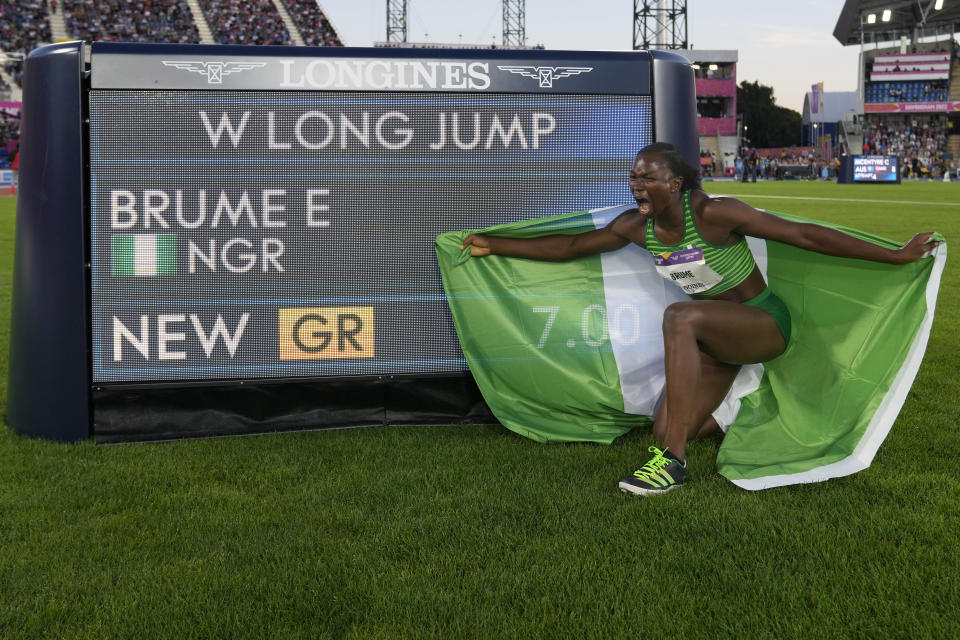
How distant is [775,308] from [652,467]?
1.00 meters

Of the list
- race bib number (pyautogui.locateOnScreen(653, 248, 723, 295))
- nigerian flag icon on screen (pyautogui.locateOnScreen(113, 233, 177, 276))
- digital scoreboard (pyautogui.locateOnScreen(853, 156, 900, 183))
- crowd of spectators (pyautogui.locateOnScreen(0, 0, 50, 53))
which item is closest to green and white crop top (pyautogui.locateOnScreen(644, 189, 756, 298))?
race bib number (pyautogui.locateOnScreen(653, 248, 723, 295))

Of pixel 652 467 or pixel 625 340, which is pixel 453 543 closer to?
pixel 652 467

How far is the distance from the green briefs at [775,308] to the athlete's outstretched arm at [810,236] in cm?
34

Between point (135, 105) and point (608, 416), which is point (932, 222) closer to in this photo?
point (608, 416)

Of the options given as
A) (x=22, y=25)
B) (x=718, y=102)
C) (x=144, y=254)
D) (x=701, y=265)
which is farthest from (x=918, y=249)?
(x=718, y=102)

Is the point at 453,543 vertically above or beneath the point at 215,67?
beneath

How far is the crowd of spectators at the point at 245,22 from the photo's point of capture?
1883 inches

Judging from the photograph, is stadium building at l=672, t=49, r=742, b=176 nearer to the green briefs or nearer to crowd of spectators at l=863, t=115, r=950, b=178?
crowd of spectators at l=863, t=115, r=950, b=178

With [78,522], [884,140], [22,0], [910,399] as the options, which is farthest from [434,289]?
[884,140]

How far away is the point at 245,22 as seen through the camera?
48.9 m

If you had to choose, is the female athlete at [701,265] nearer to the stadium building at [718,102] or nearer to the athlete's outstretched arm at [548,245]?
the athlete's outstretched arm at [548,245]

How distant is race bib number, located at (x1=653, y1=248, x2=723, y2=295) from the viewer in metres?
3.96

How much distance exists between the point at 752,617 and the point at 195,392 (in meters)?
2.78

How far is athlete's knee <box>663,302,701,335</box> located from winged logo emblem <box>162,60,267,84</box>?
7.13 feet
